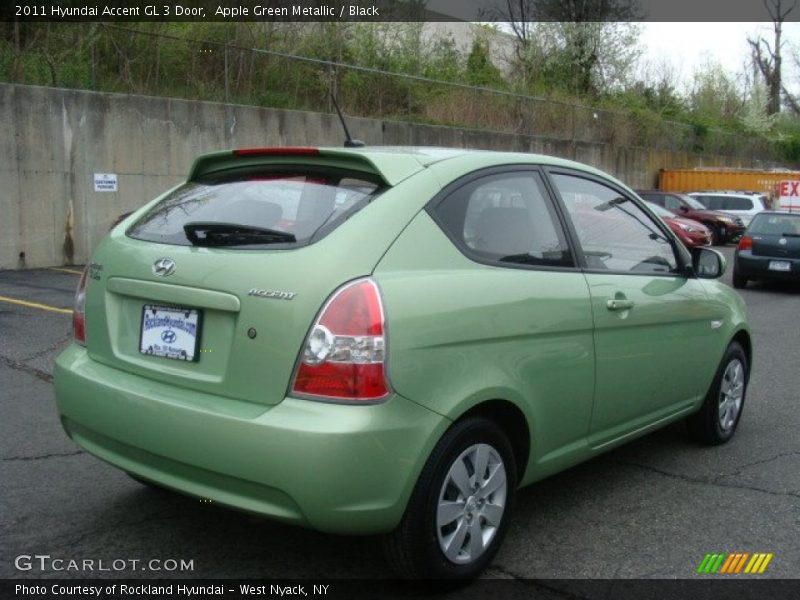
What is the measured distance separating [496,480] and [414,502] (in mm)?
496

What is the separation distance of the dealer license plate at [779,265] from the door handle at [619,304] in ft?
40.5

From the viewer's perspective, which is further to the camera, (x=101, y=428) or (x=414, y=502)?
(x=101, y=428)

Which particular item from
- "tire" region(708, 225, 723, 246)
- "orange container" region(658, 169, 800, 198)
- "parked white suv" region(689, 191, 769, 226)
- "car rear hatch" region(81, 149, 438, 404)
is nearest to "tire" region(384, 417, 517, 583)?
"car rear hatch" region(81, 149, 438, 404)

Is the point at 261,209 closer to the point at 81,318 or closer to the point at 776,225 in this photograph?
the point at 81,318

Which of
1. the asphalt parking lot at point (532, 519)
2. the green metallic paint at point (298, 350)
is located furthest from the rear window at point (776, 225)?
the green metallic paint at point (298, 350)

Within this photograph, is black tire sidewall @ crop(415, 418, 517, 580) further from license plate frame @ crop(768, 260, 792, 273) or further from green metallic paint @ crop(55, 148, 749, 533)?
license plate frame @ crop(768, 260, 792, 273)

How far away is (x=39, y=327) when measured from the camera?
8969mm

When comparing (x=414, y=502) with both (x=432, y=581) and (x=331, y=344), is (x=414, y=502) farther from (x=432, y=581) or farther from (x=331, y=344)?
(x=331, y=344)

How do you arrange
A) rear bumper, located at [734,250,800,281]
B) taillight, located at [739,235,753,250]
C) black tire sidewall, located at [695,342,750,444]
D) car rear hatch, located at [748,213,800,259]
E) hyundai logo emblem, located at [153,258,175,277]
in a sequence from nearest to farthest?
hyundai logo emblem, located at [153,258,175,277] → black tire sidewall, located at [695,342,750,444] → rear bumper, located at [734,250,800,281] → car rear hatch, located at [748,213,800,259] → taillight, located at [739,235,753,250]

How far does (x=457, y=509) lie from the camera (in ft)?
11.4

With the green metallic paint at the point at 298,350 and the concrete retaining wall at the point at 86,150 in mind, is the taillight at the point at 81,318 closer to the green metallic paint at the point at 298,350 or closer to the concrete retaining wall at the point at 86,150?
the green metallic paint at the point at 298,350

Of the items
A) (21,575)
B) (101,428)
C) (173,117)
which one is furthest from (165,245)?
(173,117)

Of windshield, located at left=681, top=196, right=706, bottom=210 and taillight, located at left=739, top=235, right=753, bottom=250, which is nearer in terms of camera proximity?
taillight, located at left=739, top=235, right=753, bottom=250

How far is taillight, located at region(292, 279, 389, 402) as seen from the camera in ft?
10.2
